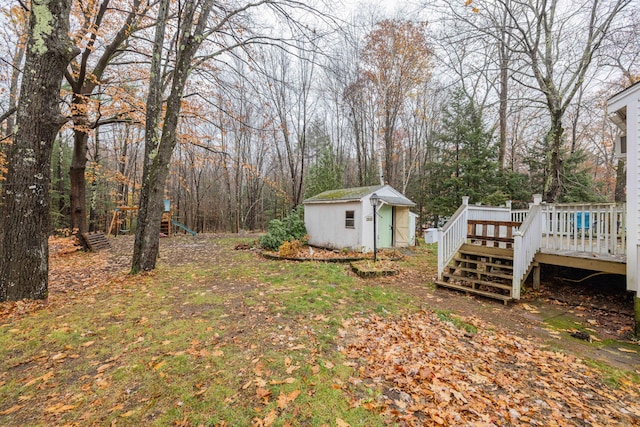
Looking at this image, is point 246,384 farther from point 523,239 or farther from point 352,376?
point 523,239

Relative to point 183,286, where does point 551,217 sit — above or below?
above

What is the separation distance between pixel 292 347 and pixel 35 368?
263cm

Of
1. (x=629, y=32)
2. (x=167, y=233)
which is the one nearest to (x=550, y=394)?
(x=629, y=32)

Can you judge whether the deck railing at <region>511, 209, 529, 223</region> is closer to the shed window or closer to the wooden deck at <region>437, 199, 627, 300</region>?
the wooden deck at <region>437, 199, 627, 300</region>

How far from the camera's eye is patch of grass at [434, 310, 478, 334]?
165 inches

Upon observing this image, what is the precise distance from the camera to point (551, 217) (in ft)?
20.2

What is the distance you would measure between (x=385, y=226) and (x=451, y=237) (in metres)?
5.06

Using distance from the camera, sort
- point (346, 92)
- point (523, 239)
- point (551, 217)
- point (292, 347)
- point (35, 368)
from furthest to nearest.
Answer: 1. point (346, 92)
2. point (551, 217)
3. point (523, 239)
4. point (292, 347)
5. point (35, 368)

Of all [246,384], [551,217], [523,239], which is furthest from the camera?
[551,217]

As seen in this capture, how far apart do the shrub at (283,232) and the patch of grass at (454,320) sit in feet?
24.4

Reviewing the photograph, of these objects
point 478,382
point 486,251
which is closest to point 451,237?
point 486,251

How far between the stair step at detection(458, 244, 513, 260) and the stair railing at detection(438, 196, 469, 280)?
18 centimetres

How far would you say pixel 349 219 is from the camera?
37.1 feet

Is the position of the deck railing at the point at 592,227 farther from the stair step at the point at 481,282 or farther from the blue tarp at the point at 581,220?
the stair step at the point at 481,282
